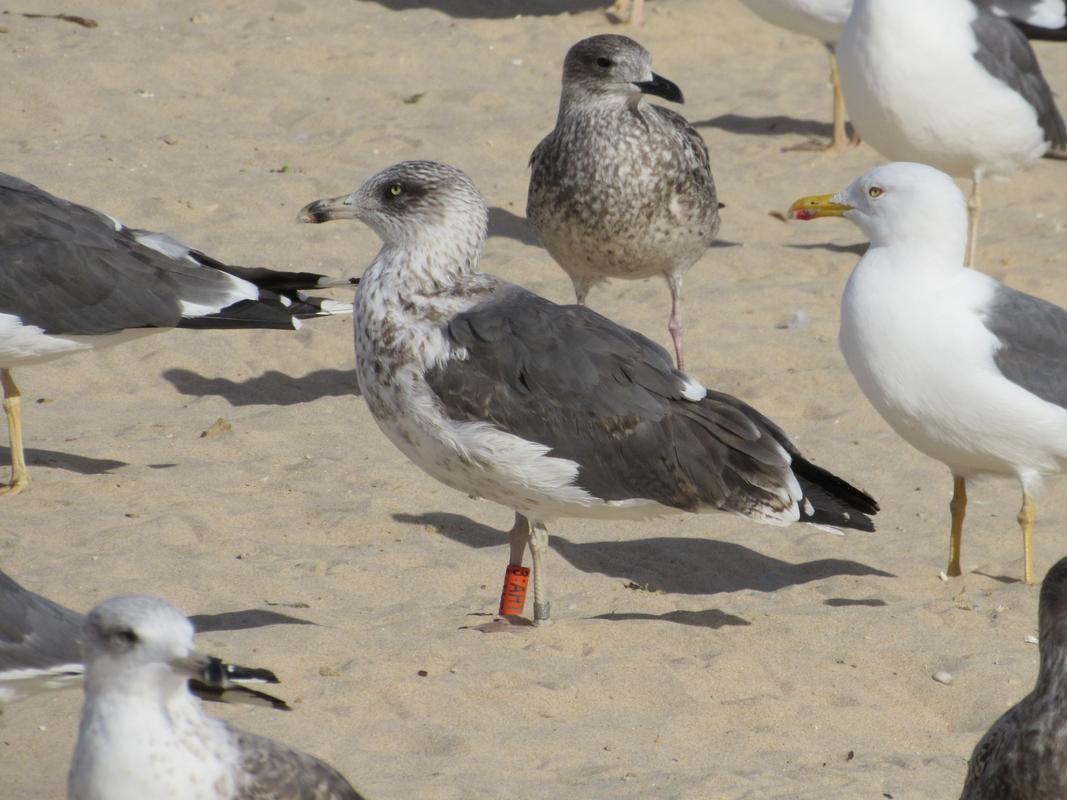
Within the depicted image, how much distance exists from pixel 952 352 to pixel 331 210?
2.25 meters

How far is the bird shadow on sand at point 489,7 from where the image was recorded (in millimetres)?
14406

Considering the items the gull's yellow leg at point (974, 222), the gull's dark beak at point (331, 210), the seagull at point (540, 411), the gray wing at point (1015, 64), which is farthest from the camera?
the gray wing at point (1015, 64)

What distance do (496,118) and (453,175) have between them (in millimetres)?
6335

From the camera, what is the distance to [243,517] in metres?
6.72

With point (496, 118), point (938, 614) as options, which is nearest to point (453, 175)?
point (938, 614)

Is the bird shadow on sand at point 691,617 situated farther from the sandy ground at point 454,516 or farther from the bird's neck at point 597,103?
the bird's neck at point 597,103

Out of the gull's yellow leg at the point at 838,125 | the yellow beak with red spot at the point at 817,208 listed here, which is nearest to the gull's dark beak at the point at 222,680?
the yellow beak with red spot at the point at 817,208

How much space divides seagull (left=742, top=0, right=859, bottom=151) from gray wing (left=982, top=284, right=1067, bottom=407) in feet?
19.5

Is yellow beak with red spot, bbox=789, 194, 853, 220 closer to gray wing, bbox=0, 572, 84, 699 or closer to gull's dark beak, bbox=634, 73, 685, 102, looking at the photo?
gull's dark beak, bbox=634, 73, 685, 102

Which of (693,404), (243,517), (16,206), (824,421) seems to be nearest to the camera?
(693,404)

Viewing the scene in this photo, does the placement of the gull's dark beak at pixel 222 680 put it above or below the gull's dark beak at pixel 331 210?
below

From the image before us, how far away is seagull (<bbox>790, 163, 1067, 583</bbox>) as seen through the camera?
616 centimetres

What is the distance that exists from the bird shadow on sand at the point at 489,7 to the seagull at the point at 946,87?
462 centimetres

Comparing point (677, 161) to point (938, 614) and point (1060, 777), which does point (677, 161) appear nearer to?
point (938, 614)
